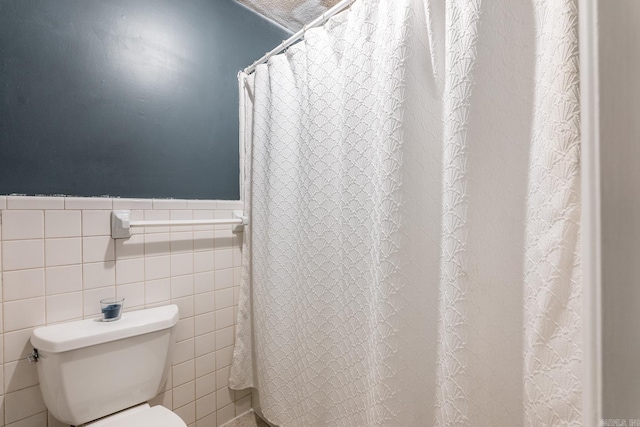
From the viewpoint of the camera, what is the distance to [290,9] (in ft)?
5.18

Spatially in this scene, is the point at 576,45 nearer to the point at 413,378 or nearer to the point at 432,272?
the point at 432,272

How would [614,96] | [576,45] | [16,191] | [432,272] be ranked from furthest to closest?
1. [16,191]
2. [432,272]
3. [576,45]
4. [614,96]

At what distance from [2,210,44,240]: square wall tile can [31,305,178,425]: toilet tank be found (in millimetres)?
315

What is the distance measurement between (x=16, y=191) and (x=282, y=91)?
1.01 m

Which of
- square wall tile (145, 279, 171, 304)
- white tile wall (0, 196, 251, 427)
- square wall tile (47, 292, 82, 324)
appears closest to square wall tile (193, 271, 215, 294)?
white tile wall (0, 196, 251, 427)

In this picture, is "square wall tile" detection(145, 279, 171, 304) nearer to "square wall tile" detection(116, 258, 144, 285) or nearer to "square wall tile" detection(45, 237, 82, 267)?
"square wall tile" detection(116, 258, 144, 285)

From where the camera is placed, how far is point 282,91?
4.35ft

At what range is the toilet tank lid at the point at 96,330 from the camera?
917 mm

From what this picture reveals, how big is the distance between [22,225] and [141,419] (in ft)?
2.47

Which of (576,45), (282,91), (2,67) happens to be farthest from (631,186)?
(2,67)

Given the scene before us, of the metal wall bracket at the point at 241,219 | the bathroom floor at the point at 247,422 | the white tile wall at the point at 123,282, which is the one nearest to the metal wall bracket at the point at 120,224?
the white tile wall at the point at 123,282

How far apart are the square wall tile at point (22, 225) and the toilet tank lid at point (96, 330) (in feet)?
1.03

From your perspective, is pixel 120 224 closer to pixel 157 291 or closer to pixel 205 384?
pixel 157 291

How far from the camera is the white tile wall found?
38.4 inches
